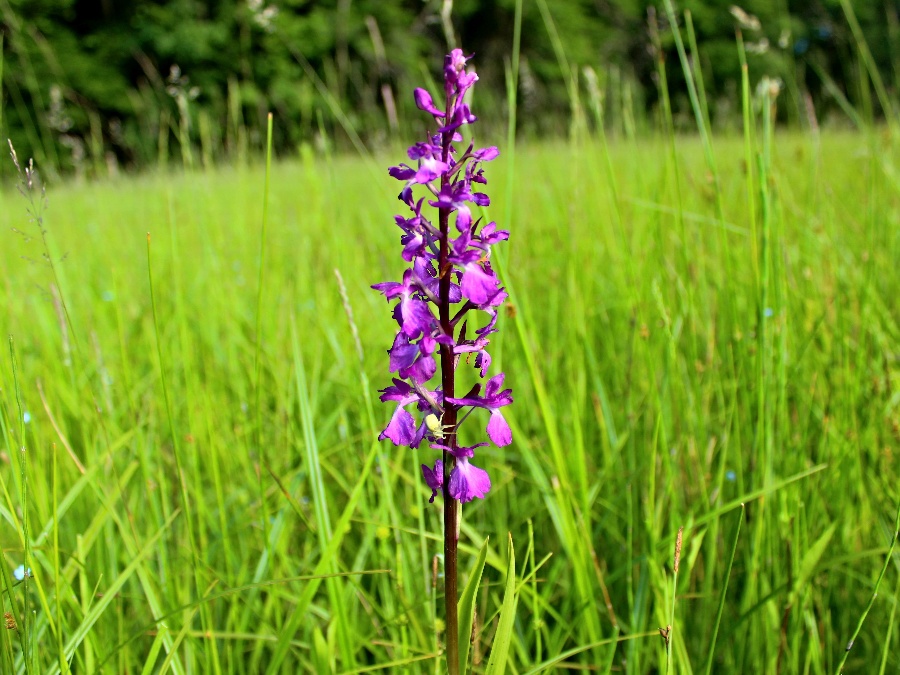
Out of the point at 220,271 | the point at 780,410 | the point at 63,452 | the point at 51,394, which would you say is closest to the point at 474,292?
the point at 780,410

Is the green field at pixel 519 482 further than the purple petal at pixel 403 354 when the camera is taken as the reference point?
Yes

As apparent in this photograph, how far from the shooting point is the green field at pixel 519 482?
112 centimetres

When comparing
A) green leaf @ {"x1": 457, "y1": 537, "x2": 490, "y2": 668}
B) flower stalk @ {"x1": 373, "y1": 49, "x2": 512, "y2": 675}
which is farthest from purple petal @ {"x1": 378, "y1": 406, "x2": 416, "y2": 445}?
green leaf @ {"x1": 457, "y1": 537, "x2": 490, "y2": 668}

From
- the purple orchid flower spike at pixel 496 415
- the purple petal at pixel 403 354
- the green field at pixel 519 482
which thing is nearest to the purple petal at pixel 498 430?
the purple orchid flower spike at pixel 496 415

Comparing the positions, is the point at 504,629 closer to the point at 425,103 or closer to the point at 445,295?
the point at 445,295

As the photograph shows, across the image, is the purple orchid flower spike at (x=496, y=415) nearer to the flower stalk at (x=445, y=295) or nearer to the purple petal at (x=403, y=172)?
the flower stalk at (x=445, y=295)

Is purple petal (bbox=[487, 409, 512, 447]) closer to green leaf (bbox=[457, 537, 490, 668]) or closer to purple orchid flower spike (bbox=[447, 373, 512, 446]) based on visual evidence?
purple orchid flower spike (bbox=[447, 373, 512, 446])

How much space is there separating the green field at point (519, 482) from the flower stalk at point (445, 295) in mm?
207

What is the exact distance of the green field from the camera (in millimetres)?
1123

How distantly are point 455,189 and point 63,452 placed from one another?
1.56m

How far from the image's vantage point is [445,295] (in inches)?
30.1

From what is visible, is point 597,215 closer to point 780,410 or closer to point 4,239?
point 780,410

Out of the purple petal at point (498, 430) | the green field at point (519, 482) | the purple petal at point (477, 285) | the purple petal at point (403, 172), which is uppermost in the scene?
the purple petal at point (403, 172)

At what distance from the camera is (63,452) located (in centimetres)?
180
